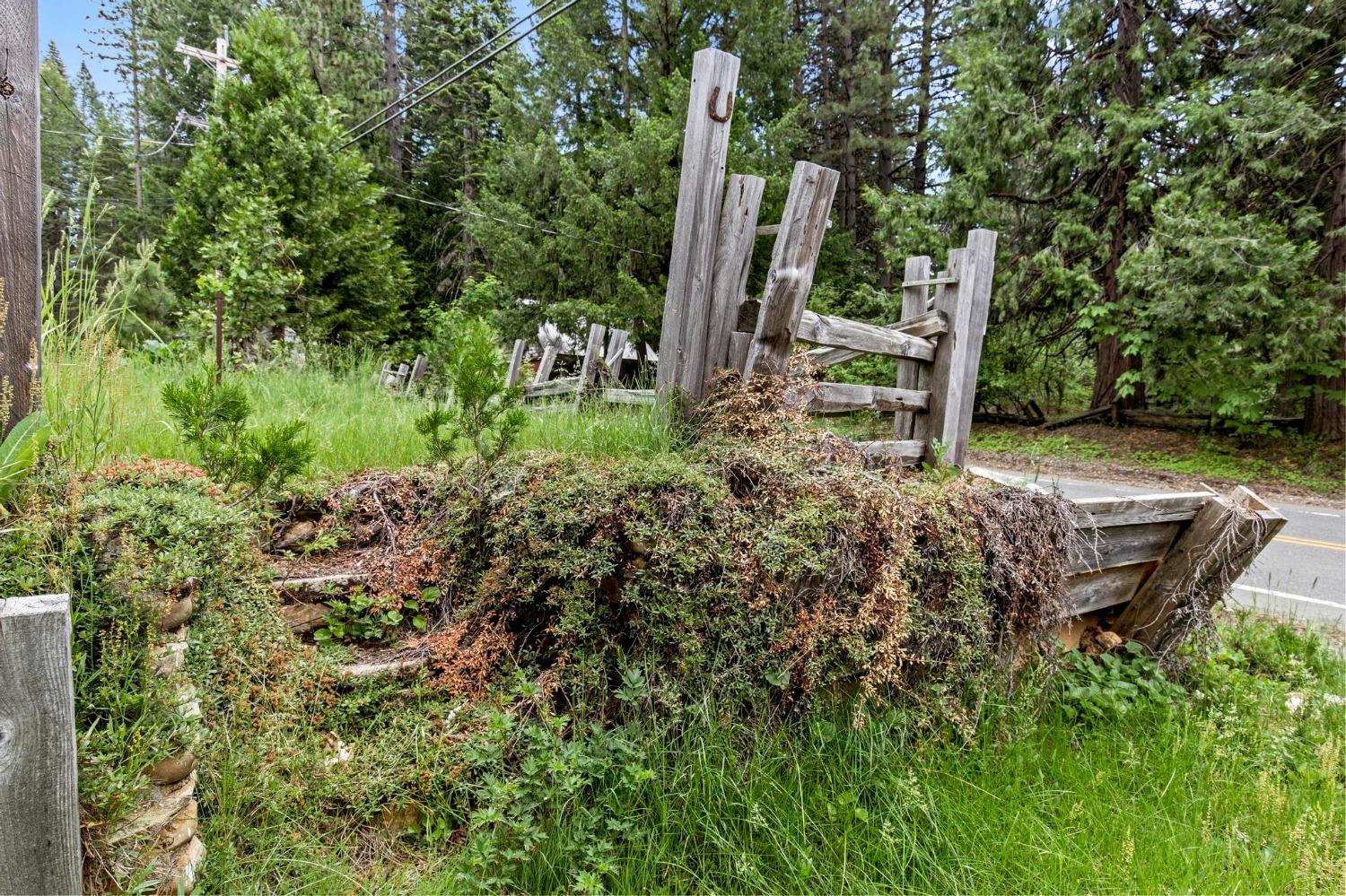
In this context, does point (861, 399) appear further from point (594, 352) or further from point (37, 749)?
point (594, 352)

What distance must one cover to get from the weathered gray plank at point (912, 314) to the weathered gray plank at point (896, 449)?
13 centimetres

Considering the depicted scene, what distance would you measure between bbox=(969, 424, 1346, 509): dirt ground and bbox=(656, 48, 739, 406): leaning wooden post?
5935 mm

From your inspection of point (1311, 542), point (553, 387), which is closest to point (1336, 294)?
point (1311, 542)

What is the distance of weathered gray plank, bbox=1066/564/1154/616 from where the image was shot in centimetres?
333

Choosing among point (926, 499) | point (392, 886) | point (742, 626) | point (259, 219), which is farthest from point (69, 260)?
point (259, 219)

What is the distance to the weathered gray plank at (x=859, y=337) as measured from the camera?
322 centimetres

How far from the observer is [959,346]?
159 inches

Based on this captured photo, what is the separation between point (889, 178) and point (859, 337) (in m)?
15.5

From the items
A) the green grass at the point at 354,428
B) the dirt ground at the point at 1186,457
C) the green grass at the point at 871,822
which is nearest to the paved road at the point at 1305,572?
the dirt ground at the point at 1186,457

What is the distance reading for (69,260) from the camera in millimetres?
2559

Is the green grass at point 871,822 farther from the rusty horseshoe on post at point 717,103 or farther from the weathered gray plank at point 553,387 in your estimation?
the weathered gray plank at point 553,387

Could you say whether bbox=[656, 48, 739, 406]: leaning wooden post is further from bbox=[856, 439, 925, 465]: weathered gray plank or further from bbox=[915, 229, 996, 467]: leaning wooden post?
bbox=[915, 229, 996, 467]: leaning wooden post

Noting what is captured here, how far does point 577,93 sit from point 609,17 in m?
1.60

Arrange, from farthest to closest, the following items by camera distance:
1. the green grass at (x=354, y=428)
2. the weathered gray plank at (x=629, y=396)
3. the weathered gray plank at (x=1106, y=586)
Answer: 1. the weathered gray plank at (x=629, y=396)
2. the weathered gray plank at (x=1106, y=586)
3. the green grass at (x=354, y=428)
